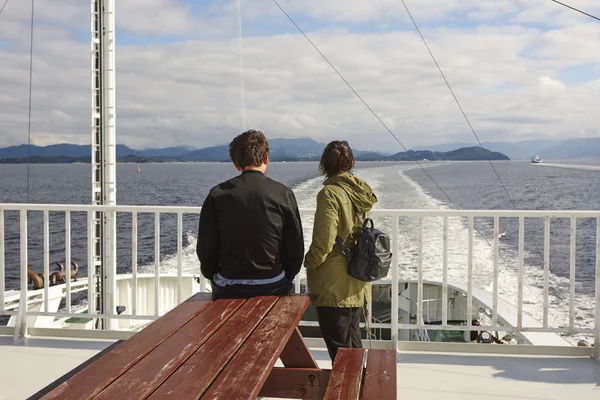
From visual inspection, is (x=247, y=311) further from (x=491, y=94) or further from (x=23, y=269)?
(x=491, y=94)

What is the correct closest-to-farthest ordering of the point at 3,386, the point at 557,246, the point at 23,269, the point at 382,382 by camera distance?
the point at 382,382 → the point at 3,386 → the point at 23,269 → the point at 557,246

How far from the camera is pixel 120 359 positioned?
7.09ft

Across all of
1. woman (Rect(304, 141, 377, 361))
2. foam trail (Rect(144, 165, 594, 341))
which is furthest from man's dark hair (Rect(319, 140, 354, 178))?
foam trail (Rect(144, 165, 594, 341))

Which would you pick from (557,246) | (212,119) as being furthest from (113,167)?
(212,119)

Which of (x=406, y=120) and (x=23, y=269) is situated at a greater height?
(x=406, y=120)

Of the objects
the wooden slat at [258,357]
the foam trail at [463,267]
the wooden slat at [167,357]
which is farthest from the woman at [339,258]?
the foam trail at [463,267]

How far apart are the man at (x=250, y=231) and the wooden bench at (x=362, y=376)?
52 centimetres

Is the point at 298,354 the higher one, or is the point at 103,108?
the point at 103,108

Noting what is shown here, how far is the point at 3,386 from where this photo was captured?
13.0 feet

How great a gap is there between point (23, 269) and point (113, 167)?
2681mm

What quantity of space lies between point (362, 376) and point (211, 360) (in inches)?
31.8

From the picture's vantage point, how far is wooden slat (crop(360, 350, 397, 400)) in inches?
97.0

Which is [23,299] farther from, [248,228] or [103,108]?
[103,108]

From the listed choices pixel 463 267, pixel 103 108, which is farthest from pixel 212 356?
pixel 463 267
